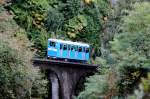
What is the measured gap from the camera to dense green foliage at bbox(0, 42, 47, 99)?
65.0 ft

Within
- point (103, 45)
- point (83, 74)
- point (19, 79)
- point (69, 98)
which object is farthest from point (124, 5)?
point (19, 79)

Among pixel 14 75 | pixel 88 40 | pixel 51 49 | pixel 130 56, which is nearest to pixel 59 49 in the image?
pixel 51 49

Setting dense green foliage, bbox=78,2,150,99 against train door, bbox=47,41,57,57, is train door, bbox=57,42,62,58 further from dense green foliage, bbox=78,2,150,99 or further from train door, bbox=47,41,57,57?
dense green foliage, bbox=78,2,150,99

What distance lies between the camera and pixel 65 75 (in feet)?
99.0

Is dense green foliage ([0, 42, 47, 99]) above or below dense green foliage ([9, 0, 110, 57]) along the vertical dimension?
below

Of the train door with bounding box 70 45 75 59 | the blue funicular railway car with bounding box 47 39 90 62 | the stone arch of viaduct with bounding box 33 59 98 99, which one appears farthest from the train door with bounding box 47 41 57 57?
the train door with bounding box 70 45 75 59

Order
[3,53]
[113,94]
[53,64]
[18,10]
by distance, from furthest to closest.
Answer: [18,10] < [53,64] < [3,53] < [113,94]

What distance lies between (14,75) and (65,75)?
1028 centimetres

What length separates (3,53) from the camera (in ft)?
65.3

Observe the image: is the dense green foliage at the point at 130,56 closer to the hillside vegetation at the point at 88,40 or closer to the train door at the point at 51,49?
the hillside vegetation at the point at 88,40

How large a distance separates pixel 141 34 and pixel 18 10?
18.1 meters

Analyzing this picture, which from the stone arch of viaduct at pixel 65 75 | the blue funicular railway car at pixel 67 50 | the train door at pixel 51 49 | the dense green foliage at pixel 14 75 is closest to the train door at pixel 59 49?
the blue funicular railway car at pixel 67 50

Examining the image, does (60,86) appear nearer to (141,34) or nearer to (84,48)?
(84,48)

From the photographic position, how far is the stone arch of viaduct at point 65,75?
29.6 m
